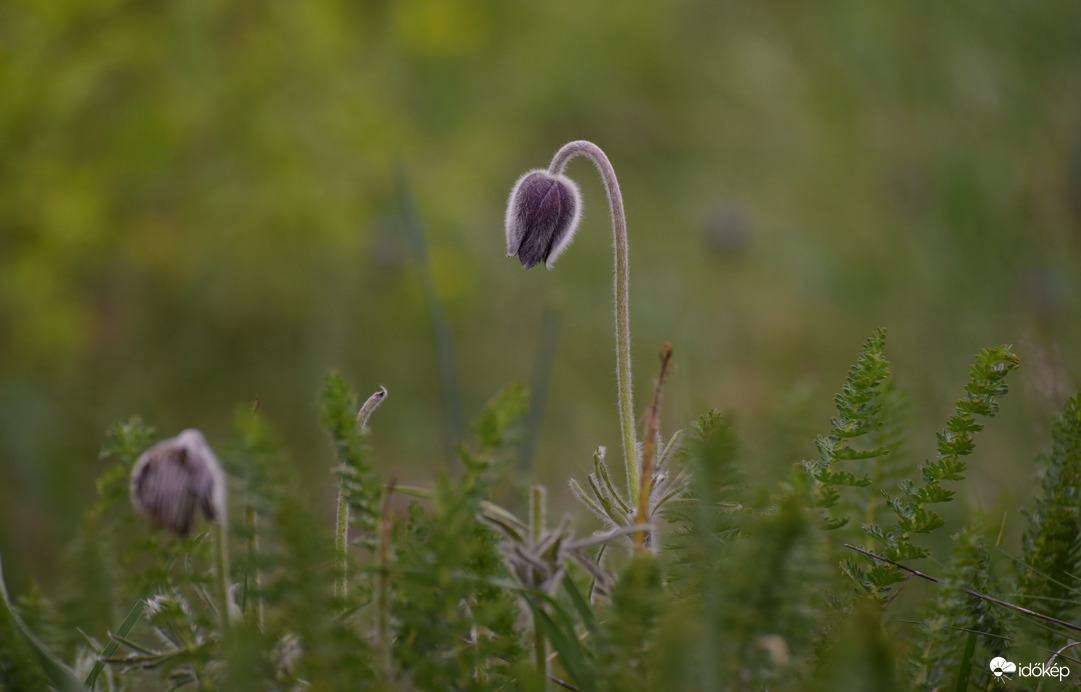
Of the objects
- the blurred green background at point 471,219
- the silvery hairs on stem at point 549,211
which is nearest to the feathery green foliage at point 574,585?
the silvery hairs on stem at point 549,211

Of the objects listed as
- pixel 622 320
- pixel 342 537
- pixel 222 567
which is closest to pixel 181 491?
pixel 222 567

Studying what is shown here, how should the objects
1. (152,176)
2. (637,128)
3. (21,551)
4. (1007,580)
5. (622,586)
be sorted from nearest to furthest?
(622,586) → (1007,580) → (21,551) → (152,176) → (637,128)

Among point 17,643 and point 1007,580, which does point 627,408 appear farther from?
point 17,643

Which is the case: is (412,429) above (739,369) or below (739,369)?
below

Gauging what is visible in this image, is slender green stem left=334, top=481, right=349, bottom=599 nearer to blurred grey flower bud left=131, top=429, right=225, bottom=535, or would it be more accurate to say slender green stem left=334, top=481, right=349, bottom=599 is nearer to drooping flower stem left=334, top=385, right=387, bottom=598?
drooping flower stem left=334, top=385, right=387, bottom=598

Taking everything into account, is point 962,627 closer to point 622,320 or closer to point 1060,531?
point 1060,531

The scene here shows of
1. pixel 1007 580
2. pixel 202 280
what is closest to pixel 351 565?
pixel 1007 580
